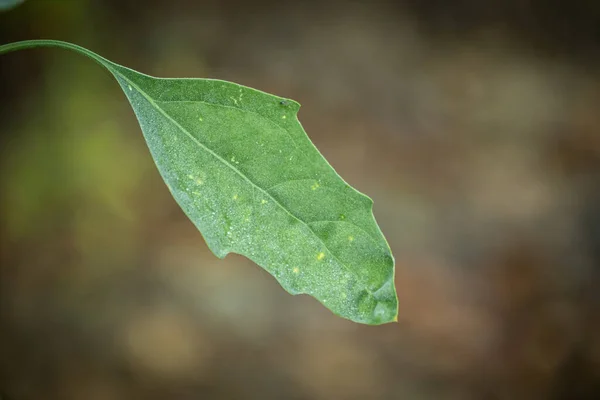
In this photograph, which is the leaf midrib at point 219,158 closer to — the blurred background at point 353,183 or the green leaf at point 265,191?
the green leaf at point 265,191

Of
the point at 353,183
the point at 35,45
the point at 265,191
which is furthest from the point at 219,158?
the point at 353,183

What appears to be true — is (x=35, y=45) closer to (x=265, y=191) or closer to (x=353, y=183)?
(x=265, y=191)

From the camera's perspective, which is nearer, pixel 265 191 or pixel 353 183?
pixel 265 191

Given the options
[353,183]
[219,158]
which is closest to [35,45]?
[219,158]

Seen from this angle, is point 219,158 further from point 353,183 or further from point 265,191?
point 353,183

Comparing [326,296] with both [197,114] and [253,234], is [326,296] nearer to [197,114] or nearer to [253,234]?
[253,234]

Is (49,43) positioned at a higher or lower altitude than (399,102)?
lower

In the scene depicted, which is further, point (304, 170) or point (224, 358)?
point (224, 358)

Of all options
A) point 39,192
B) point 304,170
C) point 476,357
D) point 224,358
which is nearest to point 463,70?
point 476,357
